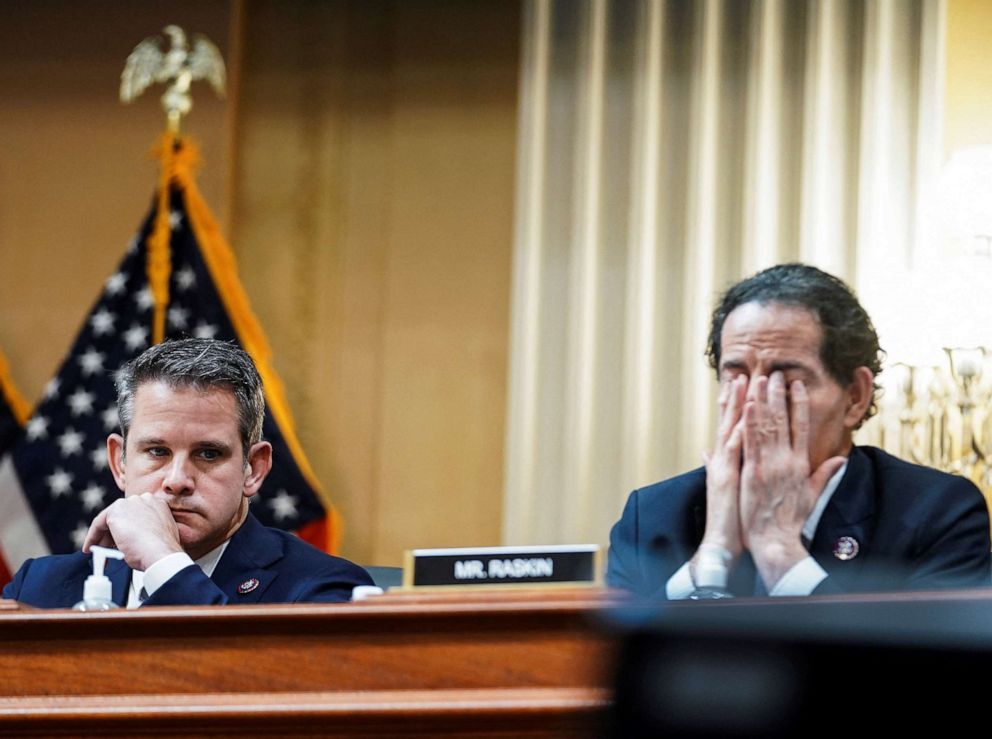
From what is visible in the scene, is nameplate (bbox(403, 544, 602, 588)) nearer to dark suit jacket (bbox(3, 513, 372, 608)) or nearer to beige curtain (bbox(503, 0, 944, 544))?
dark suit jacket (bbox(3, 513, 372, 608))

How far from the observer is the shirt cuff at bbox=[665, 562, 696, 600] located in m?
2.45

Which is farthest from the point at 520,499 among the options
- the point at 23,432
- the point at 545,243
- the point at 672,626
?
the point at 672,626

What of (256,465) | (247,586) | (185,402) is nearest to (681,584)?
(247,586)

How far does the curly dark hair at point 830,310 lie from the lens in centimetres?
288

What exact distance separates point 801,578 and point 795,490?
0.30 m

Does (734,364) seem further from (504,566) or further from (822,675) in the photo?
(822,675)

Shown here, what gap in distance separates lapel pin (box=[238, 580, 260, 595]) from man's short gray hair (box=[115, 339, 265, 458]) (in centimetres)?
27

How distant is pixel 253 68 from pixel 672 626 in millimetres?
6129

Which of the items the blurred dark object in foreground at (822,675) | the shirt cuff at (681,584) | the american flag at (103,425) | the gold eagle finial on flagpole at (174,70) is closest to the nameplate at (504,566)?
the shirt cuff at (681,584)

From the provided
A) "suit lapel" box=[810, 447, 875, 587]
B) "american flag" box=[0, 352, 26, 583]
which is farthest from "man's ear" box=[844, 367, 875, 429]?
"american flag" box=[0, 352, 26, 583]

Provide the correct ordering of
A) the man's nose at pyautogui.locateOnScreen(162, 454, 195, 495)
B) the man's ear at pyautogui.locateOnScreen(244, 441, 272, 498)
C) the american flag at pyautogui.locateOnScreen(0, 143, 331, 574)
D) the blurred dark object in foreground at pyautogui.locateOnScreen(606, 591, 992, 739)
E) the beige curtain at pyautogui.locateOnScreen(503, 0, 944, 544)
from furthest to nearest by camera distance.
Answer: the beige curtain at pyautogui.locateOnScreen(503, 0, 944, 544) → the american flag at pyautogui.locateOnScreen(0, 143, 331, 574) → the man's ear at pyautogui.locateOnScreen(244, 441, 272, 498) → the man's nose at pyautogui.locateOnScreen(162, 454, 195, 495) → the blurred dark object in foreground at pyautogui.locateOnScreen(606, 591, 992, 739)

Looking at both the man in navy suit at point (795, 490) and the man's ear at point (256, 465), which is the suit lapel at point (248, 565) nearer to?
the man's ear at point (256, 465)

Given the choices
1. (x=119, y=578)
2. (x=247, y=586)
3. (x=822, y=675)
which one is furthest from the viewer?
(x=119, y=578)

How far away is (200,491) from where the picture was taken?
107 inches
